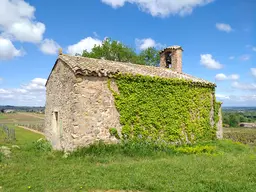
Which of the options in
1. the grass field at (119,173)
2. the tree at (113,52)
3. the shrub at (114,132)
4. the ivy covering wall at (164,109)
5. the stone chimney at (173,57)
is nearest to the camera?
the grass field at (119,173)

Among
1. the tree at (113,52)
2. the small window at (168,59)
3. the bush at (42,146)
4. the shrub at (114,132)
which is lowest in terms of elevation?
the bush at (42,146)

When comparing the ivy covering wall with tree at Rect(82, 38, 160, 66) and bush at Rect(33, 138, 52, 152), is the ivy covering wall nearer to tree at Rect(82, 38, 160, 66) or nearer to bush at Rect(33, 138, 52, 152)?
bush at Rect(33, 138, 52, 152)

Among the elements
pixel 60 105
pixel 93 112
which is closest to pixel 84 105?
pixel 93 112

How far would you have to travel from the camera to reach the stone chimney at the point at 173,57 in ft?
58.6

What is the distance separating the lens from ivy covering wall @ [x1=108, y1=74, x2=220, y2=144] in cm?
1143

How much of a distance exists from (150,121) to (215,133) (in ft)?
19.4

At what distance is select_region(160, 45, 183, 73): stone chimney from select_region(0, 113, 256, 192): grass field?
917 cm

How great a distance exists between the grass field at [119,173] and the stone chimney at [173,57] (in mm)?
9171

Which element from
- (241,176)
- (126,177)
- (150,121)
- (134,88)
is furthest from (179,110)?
(126,177)

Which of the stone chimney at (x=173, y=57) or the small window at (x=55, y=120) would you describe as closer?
the small window at (x=55, y=120)

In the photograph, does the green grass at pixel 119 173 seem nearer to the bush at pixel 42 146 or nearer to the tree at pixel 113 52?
the bush at pixel 42 146

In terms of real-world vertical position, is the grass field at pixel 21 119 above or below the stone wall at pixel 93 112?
below

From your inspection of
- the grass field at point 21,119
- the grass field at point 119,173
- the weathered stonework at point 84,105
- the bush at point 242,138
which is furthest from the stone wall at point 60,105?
the grass field at point 21,119

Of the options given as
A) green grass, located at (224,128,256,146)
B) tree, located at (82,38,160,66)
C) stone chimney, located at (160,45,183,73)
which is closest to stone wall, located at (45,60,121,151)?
stone chimney, located at (160,45,183,73)
